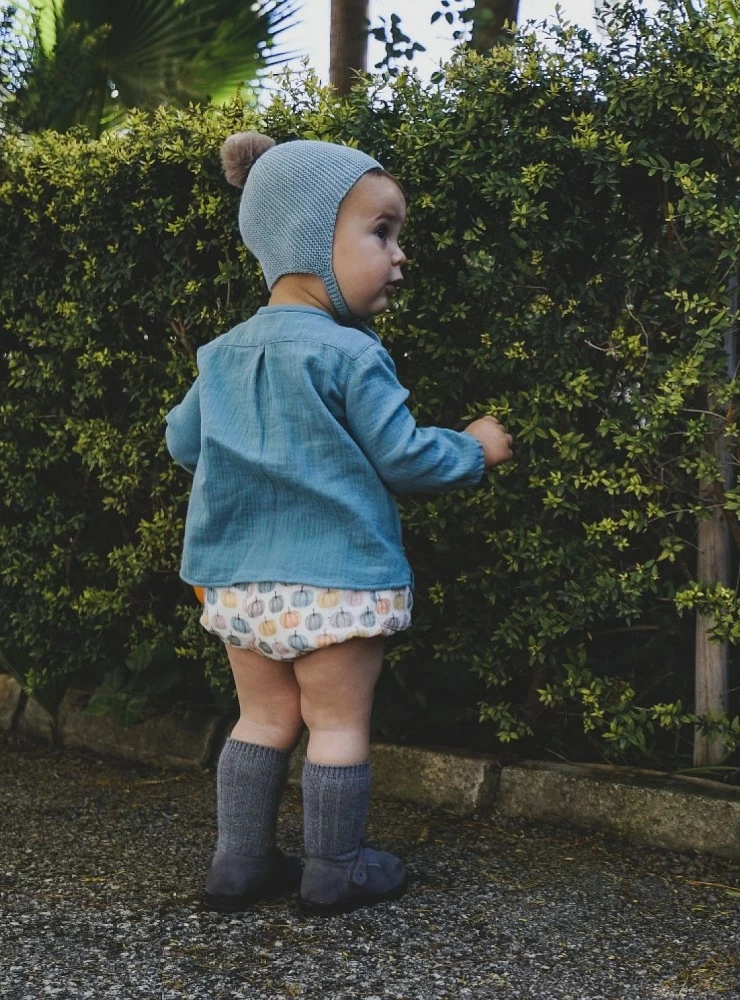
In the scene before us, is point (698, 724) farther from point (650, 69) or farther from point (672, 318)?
point (650, 69)

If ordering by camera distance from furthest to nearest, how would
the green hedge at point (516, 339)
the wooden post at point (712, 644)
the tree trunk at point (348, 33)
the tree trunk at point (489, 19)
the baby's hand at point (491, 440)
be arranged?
1. the tree trunk at point (348, 33)
2. the tree trunk at point (489, 19)
3. the wooden post at point (712, 644)
4. the green hedge at point (516, 339)
5. the baby's hand at point (491, 440)

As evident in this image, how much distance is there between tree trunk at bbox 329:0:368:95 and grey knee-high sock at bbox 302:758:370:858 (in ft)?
14.4

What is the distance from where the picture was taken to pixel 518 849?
116 inches

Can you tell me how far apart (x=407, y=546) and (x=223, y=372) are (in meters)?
0.96

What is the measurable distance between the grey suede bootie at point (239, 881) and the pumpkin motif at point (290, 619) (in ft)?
1.78

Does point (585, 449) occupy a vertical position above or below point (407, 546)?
above

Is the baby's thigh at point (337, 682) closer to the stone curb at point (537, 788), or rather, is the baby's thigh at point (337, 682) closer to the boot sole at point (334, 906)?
the boot sole at point (334, 906)

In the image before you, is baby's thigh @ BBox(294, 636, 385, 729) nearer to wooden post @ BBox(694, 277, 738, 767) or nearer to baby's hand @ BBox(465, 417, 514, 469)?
baby's hand @ BBox(465, 417, 514, 469)

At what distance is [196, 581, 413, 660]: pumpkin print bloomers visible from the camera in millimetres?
2408

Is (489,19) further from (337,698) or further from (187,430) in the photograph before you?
(337,698)

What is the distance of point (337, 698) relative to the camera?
8.10 feet

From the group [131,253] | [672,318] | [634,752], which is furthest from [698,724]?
[131,253]

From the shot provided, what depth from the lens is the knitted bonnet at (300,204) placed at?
2.46m

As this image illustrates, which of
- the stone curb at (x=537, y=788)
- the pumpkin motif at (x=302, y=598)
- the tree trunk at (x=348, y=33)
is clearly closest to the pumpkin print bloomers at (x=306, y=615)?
the pumpkin motif at (x=302, y=598)
